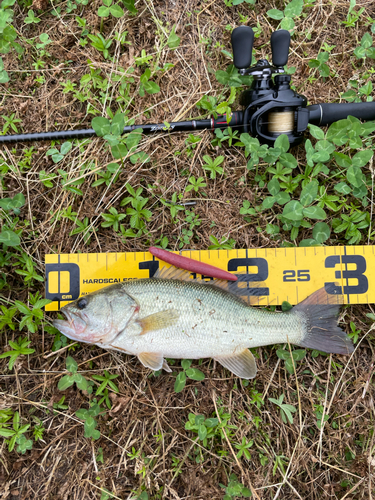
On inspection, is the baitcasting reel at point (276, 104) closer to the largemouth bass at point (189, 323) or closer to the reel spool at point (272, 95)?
the reel spool at point (272, 95)

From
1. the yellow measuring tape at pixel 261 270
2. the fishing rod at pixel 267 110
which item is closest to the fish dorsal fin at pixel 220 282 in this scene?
the yellow measuring tape at pixel 261 270

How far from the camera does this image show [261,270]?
2910 mm

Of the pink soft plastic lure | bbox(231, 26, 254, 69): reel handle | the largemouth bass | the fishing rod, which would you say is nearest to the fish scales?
the largemouth bass

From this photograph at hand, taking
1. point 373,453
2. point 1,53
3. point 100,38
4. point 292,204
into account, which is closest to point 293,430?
point 373,453

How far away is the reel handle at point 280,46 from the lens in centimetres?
250

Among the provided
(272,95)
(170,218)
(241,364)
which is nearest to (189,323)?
(241,364)

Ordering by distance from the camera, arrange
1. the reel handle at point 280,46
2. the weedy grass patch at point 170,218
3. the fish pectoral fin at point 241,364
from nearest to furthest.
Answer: the reel handle at point 280,46
the fish pectoral fin at point 241,364
the weedy grass patch at point 170,218

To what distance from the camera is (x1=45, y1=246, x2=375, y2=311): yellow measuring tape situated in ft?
9.43

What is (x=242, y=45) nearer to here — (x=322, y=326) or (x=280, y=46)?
(x=280, y=46)

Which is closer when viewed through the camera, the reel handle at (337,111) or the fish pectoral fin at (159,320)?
the fish pectoral fin at (159,320)

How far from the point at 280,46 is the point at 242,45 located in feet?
0.99

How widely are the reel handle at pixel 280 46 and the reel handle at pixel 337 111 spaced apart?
0.47 meters

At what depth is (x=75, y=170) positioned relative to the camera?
305 cm

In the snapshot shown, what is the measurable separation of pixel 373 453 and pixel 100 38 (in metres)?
4.63
